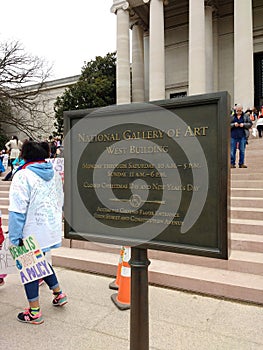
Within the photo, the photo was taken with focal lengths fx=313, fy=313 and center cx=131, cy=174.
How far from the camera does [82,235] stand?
238cm

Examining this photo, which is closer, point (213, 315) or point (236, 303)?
point (213, 315)

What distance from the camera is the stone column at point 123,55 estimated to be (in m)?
21.4

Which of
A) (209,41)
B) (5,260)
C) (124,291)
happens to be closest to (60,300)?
(124,291)

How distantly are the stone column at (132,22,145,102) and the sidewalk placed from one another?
70.4ft

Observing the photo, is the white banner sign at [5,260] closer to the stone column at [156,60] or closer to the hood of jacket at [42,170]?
the hood of jacket at [42,170]

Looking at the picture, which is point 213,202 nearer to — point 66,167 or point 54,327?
point 66,167

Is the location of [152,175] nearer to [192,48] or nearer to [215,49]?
[192,48]

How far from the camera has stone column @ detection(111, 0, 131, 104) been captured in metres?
21.4

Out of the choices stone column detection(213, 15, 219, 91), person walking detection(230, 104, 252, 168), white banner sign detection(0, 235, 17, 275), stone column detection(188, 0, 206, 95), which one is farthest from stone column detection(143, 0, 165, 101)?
white banner sign detection(0, 235, 17, 275)

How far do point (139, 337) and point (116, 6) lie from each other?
23643mm

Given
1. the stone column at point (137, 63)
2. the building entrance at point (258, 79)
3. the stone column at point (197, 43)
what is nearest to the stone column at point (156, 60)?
the stone column at point (197, 43)

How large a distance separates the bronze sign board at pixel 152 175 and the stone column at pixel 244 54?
16103 mm

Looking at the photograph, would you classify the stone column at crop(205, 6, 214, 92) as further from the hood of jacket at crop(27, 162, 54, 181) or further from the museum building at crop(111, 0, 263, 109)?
the hood of jacket at crop(27, 162, 54, 181)

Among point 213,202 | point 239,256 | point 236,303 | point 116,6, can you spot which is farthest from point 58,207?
point 116,6
